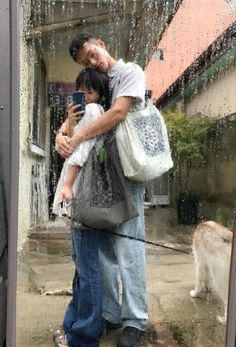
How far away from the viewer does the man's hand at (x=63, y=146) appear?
6.43ft

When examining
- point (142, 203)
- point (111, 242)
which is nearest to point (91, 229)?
point (111, 242)

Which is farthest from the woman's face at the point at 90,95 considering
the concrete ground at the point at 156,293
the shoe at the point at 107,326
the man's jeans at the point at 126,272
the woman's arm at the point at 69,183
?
the shoe at the point at 107,326

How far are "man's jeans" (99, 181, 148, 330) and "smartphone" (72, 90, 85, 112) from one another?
1.32 ft

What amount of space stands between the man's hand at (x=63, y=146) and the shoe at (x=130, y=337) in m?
0.86

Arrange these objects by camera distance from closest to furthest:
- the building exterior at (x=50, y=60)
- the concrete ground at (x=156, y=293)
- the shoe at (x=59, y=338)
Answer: the building exterior at (x=50, y=60) → the concrete ground at (x=156, y=293) → the shoe at (x=59, y=338)

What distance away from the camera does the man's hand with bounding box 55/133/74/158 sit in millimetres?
1961

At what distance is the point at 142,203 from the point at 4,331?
802mm

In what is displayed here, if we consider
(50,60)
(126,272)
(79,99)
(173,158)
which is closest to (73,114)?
(79,99)

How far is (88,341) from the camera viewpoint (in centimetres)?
213

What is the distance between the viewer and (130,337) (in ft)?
7.02

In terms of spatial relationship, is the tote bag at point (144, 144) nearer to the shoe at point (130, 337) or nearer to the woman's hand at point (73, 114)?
the woman's hand at point (73, 114)

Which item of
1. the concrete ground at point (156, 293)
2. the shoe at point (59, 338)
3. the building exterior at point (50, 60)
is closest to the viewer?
the building exterior at point (50, 60)

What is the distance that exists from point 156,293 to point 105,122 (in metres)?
0.81

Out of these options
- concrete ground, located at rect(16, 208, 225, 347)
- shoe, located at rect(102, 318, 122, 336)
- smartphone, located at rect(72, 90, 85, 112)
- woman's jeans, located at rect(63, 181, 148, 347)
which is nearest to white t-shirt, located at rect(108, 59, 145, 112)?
smartphone, located at rect(72, 90, 85, 112)
